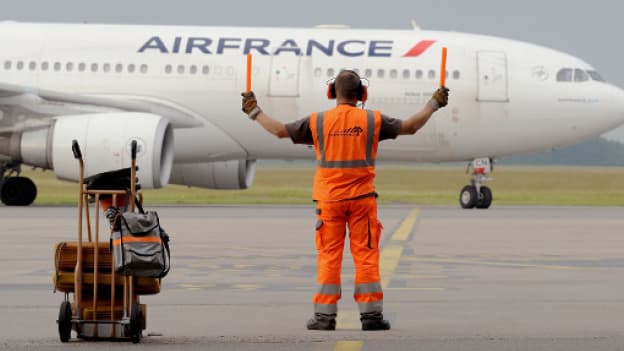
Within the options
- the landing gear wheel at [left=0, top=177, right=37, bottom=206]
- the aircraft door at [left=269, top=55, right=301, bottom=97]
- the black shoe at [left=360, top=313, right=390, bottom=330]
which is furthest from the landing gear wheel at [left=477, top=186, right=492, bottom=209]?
the black shoe at [left=360, top=313, right=390, bottom=330]

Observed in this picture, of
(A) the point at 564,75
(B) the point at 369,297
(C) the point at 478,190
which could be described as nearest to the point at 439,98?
(B) the point at 369,297

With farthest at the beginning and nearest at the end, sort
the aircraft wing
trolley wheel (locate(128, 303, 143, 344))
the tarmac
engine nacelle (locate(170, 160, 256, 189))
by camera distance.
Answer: engine nacelle (locate(170, 160, 256, 189))
the aircraft wing
the tarmac
trolley wheel (locate(128, 303, 143, 344))

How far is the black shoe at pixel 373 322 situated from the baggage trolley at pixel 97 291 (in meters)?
1.34

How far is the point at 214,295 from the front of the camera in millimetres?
11367

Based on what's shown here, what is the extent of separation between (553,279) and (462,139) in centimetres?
1696

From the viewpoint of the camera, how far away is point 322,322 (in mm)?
9180

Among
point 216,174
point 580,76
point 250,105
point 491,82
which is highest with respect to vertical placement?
point 580,76

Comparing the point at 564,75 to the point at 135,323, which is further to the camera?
the point at 564,75

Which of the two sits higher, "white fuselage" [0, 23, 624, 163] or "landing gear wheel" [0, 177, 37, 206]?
"white fuselage" [0, 23, 624, 163]

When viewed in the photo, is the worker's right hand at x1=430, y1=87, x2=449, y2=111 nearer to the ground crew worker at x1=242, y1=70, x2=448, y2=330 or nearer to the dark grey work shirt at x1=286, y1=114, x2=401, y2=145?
the ground crew worker at x1=242, y1=70, x2=448, y2=330

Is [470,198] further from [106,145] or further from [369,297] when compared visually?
[369,297]

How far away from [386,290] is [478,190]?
1851 cm

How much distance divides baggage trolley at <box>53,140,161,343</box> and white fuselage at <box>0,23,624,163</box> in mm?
20295

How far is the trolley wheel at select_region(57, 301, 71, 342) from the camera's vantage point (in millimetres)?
8531
